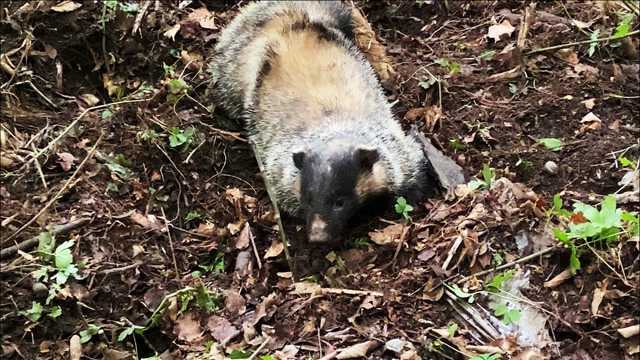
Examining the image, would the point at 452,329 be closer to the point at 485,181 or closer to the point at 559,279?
the point at 559,279

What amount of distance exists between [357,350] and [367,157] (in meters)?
1.74

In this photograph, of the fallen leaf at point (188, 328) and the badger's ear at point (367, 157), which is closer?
the fallen leaf at point (188, 328)

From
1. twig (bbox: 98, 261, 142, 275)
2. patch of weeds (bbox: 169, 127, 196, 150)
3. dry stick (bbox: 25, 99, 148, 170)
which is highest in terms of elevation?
dry stick (bbox: 25, 99, 148, 170)

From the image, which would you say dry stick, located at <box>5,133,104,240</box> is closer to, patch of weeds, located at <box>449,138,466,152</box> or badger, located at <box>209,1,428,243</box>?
badger, located at <box>209,1,428,243</box>

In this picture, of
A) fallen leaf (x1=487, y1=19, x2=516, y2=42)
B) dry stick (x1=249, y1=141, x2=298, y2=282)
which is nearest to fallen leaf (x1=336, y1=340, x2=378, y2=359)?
dry stick (x1=249, y1=141, x2=298, y2=282)

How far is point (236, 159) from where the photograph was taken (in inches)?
257

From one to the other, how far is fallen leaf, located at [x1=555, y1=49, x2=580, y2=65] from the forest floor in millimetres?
31

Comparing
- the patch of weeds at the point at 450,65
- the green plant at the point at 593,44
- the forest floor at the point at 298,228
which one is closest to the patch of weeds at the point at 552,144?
the forest floor at the point at 298,228

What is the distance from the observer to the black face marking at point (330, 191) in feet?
17.8

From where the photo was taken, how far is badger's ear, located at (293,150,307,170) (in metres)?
5.78

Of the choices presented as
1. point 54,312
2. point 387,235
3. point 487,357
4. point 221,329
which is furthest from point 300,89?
point 487,357

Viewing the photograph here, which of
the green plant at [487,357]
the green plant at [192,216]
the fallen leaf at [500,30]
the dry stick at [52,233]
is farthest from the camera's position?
the fallen leaf at [500,30]

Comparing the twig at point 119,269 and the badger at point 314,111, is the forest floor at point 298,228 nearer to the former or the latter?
the twig at point 119,269

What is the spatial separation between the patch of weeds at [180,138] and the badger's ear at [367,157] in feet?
5.08
